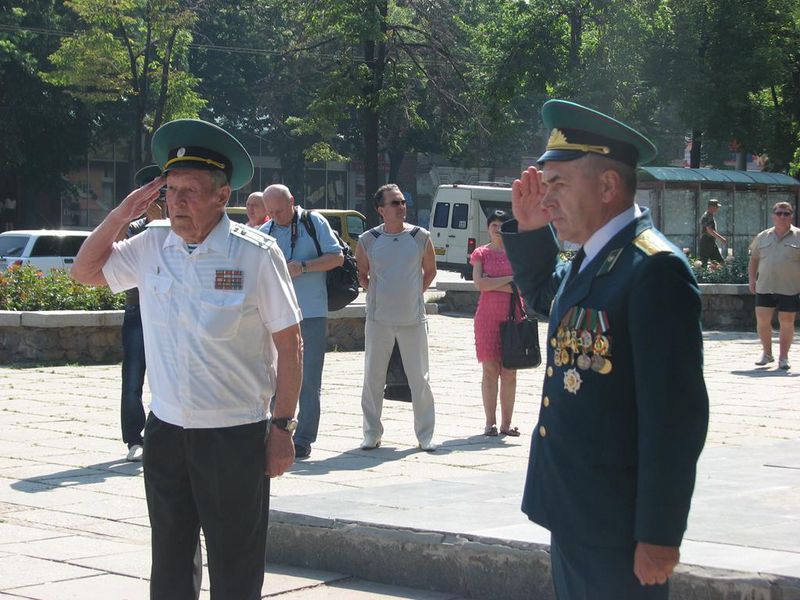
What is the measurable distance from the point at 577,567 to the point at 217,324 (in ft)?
4.92

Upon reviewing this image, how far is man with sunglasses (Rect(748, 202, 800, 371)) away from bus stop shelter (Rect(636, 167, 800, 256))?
12249 millimetres

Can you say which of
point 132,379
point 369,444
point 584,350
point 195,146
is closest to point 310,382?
point 369,444

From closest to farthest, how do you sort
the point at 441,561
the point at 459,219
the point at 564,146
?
the point at 564,146
the point at 441,561
the point at 459,219

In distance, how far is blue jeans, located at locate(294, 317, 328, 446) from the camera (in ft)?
28.0

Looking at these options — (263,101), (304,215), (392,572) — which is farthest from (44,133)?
(392,572)

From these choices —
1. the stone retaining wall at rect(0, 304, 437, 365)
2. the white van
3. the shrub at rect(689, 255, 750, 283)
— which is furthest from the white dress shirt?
the white van

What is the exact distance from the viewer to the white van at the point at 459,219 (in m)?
32.9

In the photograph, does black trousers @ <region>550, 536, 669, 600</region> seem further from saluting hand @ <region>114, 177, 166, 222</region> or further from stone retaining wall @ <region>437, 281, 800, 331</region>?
stone retaining wall @ <region>437, 281, 800, 331</region>

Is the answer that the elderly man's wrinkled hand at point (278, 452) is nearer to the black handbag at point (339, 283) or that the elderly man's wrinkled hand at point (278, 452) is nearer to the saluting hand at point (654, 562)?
the saluting hand at point (654, 562)

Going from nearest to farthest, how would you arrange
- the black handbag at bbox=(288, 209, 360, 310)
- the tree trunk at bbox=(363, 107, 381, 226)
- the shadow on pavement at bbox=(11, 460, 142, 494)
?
the shadow on pavement at bbox=(11, 460, 142, 494) → the black handbag at bbox=(288, 209, 360, 310) → the tree trunk at bbox=(363, 107, 381, 226)

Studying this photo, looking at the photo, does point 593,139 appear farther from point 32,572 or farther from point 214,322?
point 32,572

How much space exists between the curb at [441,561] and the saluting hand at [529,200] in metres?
1.88

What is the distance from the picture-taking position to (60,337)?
14094mm

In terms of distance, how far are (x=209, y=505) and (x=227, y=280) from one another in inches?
28.2
